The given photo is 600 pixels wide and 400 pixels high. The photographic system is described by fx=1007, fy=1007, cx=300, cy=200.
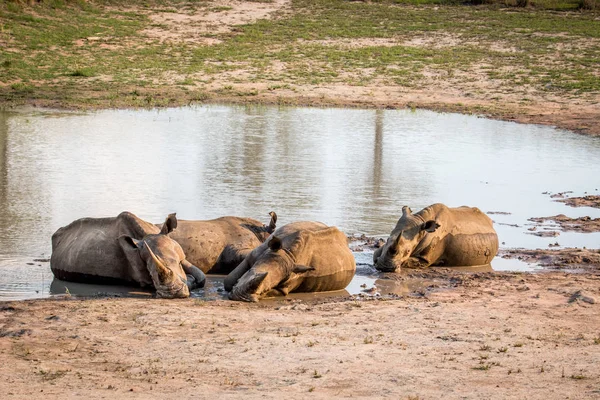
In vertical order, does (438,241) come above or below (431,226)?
below

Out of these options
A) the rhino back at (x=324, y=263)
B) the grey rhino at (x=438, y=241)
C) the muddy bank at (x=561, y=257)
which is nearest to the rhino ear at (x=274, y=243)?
the rhino back at (x=324, y=263)

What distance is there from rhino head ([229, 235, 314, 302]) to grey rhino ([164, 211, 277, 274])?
0.91 metres

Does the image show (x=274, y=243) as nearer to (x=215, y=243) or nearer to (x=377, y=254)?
(x=215, y=243)

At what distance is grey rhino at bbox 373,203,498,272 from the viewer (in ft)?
41.2

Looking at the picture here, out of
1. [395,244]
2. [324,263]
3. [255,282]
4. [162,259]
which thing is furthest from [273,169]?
[255,282]

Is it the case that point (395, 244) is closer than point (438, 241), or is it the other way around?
point (395, 244)

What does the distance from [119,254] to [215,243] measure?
1.30 meters

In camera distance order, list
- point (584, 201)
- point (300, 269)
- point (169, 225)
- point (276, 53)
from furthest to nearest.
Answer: point (276, 53), point (584, 201), point (169, 225), point (300, 269)

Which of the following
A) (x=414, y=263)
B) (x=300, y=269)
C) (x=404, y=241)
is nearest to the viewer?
(x=300, y=269)

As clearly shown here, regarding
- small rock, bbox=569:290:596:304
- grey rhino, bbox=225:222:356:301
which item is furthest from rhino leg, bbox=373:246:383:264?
small rock, bbox=569:290:596:304

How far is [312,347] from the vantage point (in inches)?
341

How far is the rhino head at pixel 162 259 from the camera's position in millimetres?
10664

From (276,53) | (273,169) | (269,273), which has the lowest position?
(269,273)

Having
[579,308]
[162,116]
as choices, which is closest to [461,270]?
[579,308]
